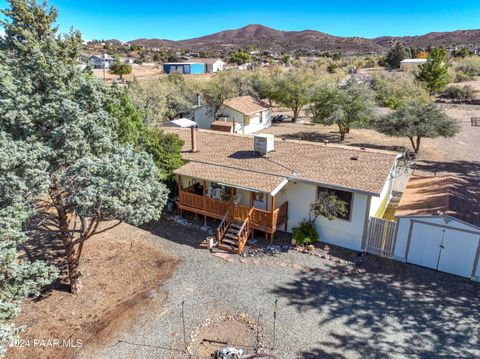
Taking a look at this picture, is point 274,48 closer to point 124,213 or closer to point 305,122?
point 305,122

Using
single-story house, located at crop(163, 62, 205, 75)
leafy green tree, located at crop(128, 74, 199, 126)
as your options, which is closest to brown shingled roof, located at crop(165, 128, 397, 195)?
leafy green tree, located at crop(128, 74, 199, 126)

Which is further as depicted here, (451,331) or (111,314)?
(111,314)

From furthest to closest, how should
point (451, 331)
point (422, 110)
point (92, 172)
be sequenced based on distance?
point (422, 110)
point (451, 331)
point (92, 172)

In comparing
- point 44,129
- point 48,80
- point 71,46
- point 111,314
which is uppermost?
point 71,46

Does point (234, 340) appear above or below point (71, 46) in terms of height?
below

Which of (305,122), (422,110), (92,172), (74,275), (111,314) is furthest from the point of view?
(305,122)

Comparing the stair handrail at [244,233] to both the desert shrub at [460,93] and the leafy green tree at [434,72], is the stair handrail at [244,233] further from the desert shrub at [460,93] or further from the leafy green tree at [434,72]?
the desert shrub at [460,93]

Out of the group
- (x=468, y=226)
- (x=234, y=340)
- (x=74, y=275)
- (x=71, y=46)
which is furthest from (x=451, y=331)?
(x=71, y=46)

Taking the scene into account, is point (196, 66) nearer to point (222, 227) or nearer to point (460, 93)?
point (460, 93)
